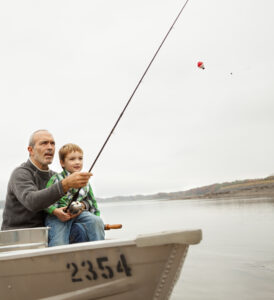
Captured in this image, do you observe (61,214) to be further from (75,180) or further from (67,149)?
(67,149)

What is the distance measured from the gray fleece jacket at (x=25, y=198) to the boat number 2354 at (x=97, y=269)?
0.63 m

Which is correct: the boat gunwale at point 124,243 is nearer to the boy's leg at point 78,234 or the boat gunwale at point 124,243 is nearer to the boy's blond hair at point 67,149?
the boy's leg at point 78,234

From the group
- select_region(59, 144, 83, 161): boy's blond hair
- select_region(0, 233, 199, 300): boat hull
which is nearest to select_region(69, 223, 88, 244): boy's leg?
select_region(0, 233, 199, 300): boat hull

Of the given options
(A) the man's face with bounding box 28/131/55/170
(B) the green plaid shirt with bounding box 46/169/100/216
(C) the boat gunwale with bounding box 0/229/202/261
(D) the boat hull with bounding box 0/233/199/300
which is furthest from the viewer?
(A) the man's face with bounding box 28/131/55/170

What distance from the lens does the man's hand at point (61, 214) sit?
3.11 m

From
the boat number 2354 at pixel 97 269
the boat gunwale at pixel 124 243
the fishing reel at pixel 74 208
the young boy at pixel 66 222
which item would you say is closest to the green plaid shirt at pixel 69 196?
the young boy at pixel 66 222

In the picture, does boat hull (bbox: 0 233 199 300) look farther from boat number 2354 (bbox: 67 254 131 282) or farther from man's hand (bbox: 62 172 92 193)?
man's hand (bbox: 62 172 92 193)

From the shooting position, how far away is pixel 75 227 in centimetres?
321

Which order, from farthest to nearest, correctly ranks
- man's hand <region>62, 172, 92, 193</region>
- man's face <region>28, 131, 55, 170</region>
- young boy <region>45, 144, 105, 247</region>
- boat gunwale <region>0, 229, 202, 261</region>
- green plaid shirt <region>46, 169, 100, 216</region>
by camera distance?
man's face <region>28, 131, 55, 170</region> → green plaid shirt <region>46, 169, 100, 216</region> → young boy <region>45, 144, 105, 247</region> → man's hand <region>62, 172, 92, 193</region> → boat gunwale <region>0, 229, 202, 261</region>

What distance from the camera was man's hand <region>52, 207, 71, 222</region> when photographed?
3.11 metres

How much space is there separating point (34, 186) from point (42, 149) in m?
0.45

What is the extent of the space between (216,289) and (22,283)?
4.52 metres

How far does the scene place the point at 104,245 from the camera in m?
2.57

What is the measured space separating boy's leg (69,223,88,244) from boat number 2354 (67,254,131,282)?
50cm
